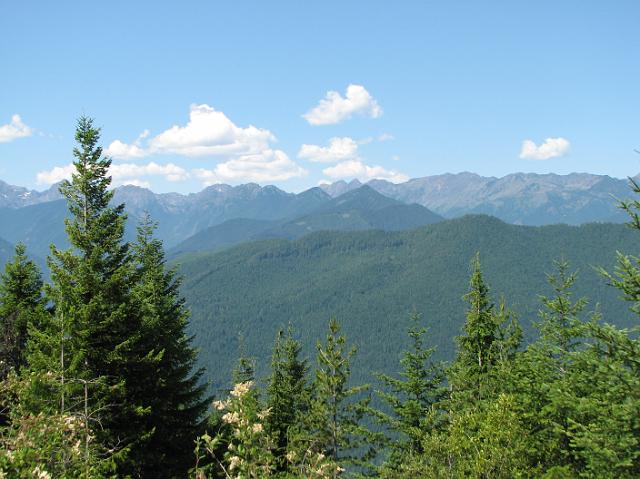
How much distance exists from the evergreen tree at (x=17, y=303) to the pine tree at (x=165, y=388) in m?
5.49

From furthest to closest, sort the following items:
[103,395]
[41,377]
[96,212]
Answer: [96,212]
[103,395]
[41,377]

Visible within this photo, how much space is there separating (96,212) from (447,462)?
50.2ft

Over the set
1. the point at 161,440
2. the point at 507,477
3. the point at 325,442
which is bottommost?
the point at 325,442

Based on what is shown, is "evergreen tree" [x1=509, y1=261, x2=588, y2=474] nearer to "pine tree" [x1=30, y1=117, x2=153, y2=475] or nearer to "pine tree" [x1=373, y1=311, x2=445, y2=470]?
"pine tree" [x1=373, y1=311, x2=445, y2=470]

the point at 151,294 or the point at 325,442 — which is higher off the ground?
the point at 151,294

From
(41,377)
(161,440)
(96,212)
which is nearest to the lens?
(41,377)

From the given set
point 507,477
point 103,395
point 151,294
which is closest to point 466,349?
point 507,477

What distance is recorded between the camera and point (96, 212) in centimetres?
1798

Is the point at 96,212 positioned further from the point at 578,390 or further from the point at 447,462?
the point at 578,390

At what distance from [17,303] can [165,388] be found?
1015cm

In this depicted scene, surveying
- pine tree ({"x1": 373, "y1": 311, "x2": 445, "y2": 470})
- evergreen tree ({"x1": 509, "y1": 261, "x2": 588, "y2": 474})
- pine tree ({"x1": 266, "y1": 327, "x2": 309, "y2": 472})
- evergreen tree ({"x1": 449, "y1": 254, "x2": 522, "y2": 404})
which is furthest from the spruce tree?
pine tree ({"x1": 266, "y1": 327, "x2": 309, "y2": 472})

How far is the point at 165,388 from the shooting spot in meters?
20.3

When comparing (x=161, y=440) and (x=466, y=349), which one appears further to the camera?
(x=466, y=349)

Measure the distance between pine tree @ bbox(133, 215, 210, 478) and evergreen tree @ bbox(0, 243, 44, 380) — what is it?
216 inches
